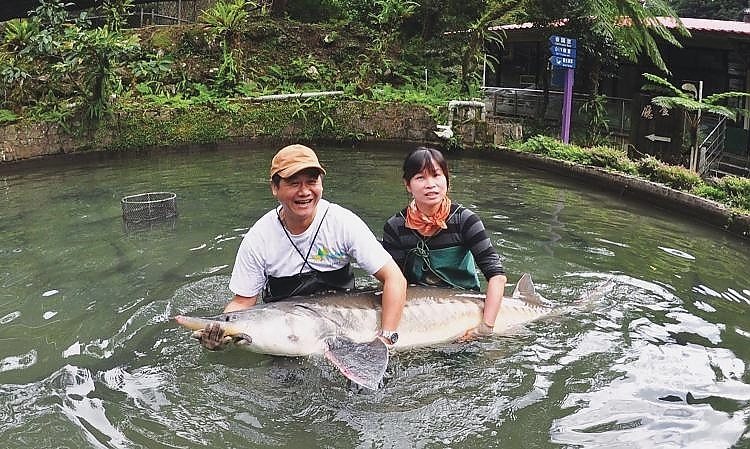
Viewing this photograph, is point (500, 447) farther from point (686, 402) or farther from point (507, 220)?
point (507, 220)

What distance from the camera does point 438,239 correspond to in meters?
4.69

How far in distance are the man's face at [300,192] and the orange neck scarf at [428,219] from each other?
83 centimetres

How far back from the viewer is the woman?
14.4 feet

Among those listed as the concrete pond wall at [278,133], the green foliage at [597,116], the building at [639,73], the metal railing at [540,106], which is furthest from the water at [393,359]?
the metal railing at [540,106]

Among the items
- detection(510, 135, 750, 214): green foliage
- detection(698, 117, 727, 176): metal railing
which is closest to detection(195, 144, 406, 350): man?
detection(510, 135, 750, 214): green foliage

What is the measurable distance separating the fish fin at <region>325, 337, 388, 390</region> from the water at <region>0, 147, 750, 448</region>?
12.7 inches

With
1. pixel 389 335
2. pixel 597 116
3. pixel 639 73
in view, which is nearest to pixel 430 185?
pixel 389 335

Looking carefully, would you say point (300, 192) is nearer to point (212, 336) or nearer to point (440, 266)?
point (212, 336)

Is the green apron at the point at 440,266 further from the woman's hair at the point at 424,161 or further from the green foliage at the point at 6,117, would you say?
the green foliage at the point at 6,117

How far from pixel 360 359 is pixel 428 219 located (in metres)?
1.19

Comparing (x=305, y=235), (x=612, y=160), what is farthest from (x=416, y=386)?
(x=612, y=160)

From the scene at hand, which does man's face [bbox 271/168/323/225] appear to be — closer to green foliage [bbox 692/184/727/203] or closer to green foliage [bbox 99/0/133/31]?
green foliage [bbox 692/184/727/203]

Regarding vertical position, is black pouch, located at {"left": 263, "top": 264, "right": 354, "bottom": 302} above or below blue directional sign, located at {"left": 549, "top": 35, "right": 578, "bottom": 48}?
below

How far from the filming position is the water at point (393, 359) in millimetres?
3906
